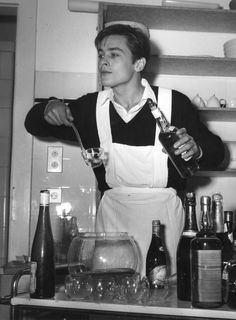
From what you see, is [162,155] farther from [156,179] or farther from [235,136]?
[235,136]

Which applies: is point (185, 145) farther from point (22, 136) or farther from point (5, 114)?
point (5, 114)

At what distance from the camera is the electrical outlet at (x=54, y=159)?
2117 millimetres

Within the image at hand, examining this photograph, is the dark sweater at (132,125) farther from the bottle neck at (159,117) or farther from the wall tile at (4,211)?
the wall tile at (4,211)

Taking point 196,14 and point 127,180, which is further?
point 196,14

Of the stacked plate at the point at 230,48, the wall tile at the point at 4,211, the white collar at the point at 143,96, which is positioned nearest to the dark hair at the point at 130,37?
the white collar at the point at 143,96

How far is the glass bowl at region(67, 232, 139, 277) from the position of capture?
3.17ft

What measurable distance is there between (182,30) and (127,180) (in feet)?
3.47

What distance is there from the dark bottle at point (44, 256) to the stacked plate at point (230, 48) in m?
1.34

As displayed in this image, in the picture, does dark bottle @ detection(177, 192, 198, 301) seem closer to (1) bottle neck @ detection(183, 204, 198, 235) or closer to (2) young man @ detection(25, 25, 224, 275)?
(1) bottle neck @ detection(183, 204, 198, 235)

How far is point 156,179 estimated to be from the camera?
1.47 meters

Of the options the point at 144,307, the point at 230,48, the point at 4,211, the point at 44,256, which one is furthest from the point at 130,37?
the point at 4,211

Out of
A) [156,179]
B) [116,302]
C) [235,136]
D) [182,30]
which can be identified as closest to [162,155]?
[156,179]

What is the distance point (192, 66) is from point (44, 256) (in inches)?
53.0

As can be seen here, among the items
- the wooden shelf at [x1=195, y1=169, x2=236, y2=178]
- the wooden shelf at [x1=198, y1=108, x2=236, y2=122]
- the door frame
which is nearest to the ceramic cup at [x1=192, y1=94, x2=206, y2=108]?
the wooden shelf at [x1=198, y1=108, x2=236, y2=122]
